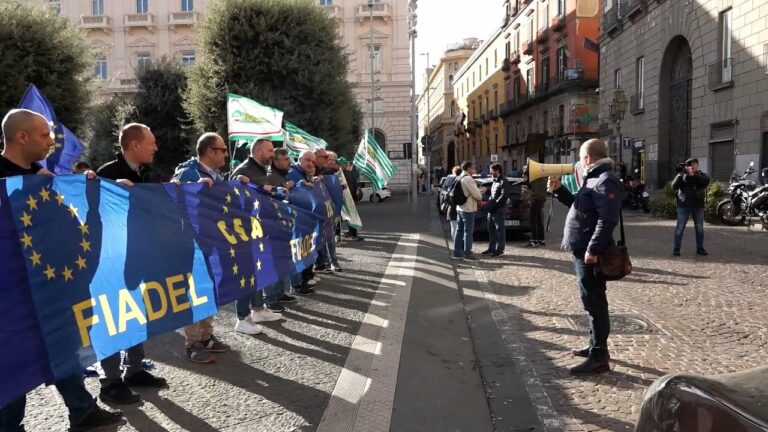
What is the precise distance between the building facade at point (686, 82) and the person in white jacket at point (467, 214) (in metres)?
12.1

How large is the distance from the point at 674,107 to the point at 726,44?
198 inches

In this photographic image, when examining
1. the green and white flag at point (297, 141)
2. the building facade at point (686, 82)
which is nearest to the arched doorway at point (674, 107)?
the building facade at point (686, 82)

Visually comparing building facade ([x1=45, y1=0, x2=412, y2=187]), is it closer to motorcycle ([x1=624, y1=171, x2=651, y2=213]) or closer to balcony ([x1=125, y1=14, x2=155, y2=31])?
balcony ([x1=125, y1=14, x2=155, y2=31])

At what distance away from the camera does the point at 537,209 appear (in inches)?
462

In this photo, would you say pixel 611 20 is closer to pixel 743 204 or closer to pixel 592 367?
pixel 743 204

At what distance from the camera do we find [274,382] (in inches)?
172

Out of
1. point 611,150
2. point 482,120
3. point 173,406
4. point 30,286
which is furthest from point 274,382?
point 482,120

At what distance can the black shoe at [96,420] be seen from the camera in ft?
11.4

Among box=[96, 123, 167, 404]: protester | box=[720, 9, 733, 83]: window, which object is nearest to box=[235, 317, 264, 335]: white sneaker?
box=[96, 123, 167, 404]: protester

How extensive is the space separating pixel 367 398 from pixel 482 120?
208ft

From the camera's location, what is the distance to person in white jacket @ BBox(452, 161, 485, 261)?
10.1 metres

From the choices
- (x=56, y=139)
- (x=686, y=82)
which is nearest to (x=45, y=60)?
(x=56, y=139)

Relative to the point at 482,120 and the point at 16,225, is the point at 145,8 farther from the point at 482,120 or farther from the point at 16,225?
the point at 16,225

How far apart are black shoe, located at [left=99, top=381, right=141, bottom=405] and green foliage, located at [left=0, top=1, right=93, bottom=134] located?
47.7ft
